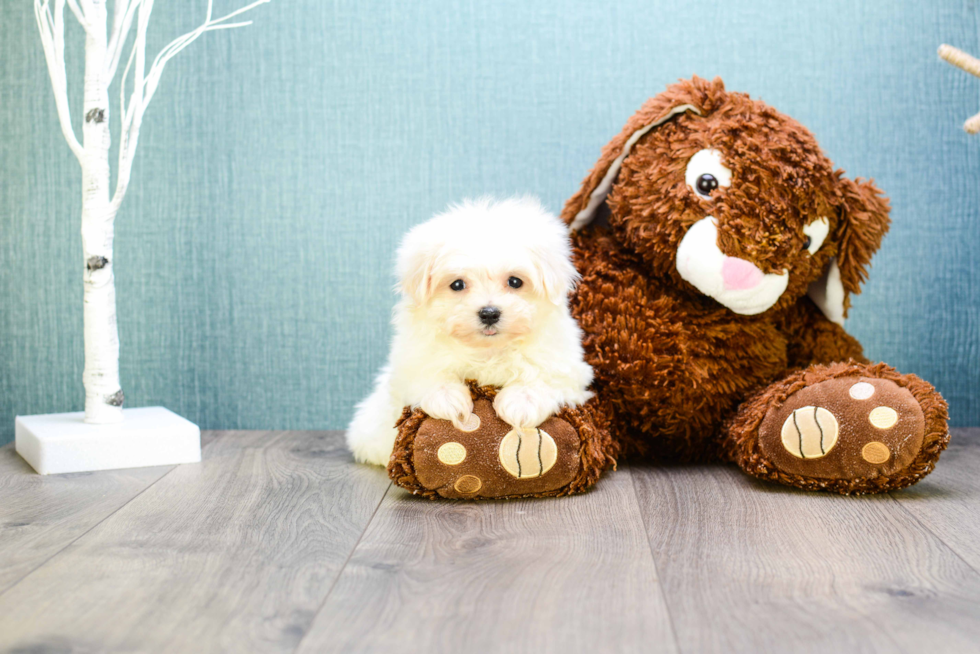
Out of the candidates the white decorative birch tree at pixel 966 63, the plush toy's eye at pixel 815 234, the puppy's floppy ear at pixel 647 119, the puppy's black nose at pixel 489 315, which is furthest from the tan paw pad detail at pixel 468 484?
the white decorative birch tree at pixel 966 63

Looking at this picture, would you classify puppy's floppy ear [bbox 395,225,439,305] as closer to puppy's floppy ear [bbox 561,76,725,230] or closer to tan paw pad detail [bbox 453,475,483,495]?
tan paw pad detail [bbox 453,475,483,495]

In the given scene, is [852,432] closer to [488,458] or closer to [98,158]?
[488,458]

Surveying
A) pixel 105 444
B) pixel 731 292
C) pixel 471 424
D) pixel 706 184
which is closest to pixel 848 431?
pixel 731 292

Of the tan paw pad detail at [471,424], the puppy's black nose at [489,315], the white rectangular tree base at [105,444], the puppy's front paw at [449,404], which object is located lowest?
the white rectangular tree base at [105,444]

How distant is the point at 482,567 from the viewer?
0.93 meters

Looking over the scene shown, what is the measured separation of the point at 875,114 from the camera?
174 cm

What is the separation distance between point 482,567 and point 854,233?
2.80ft

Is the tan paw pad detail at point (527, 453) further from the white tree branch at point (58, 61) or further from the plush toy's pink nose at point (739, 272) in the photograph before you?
the white tree branch at point (58, 61)

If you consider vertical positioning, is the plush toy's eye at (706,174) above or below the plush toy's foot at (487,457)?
above

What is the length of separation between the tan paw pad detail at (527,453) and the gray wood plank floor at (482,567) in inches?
2.1

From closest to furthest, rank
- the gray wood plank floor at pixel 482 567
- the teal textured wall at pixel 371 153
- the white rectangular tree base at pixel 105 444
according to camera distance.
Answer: the gray wood plank floor at pixel 482 567
the white rectangular tree base at pixel 105 444
the teal textured wall at pixel 371 153

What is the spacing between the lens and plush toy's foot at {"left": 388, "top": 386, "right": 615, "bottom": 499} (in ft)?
3.85

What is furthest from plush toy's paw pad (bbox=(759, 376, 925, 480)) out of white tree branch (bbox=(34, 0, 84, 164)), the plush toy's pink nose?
white tree branch (bbox=(34, 0, 84, 164))

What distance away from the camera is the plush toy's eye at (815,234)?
4.40 feet
